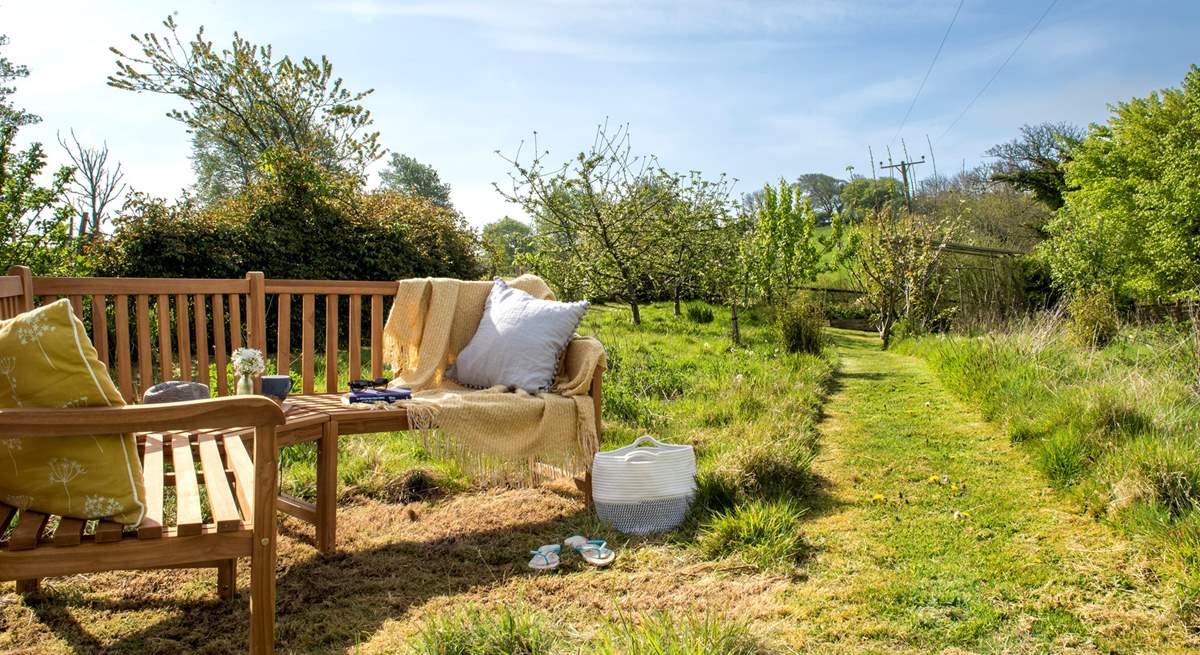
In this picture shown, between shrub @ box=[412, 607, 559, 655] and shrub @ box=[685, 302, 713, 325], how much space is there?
997cm

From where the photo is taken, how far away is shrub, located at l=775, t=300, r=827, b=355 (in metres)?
8.16

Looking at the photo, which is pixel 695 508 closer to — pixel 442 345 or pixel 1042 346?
pixel 442 345

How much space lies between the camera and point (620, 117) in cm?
1015

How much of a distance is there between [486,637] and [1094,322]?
9318 mm

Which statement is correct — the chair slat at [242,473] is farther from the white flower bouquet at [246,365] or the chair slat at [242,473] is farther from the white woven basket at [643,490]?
the white woven basket at [643,490]

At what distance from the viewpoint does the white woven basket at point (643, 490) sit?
3096mm

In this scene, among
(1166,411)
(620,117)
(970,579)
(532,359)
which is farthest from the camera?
(620,117)

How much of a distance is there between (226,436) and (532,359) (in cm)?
132

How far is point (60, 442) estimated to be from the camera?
1707 mm

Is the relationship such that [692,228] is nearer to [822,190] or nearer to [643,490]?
[643,490]

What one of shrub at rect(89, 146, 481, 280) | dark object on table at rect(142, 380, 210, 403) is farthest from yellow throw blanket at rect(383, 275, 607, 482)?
shrub at rect(89, 146, 481, 280)

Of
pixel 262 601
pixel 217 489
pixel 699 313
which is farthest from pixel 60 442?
pixel 699 313

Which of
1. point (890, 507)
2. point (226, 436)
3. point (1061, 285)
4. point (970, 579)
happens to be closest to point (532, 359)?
point (226, 436)

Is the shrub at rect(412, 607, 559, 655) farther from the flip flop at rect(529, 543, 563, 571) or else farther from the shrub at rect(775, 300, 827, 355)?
the shrub at rect(775, 300, 827, 355)
